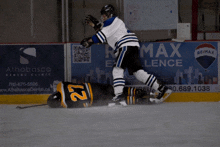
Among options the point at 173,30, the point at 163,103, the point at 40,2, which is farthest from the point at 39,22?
the point at 163,103

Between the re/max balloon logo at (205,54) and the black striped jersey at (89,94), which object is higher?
the re/max balloon logo at (205,54)

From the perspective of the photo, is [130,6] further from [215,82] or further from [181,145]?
[181,145]

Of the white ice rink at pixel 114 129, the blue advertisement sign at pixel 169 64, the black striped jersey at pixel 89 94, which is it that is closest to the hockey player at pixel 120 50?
the black striped jersey at pixel 89 94

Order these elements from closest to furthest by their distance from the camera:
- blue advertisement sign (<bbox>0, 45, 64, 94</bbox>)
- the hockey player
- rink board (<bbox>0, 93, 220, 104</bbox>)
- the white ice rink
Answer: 1. the white ice rink
2. the hockey player
3. rink board (<bbox>0, 93, 220, 104</bbox>)
4. blue advertisement sign (<bbox>0, 45, 64, 94</bbox>)

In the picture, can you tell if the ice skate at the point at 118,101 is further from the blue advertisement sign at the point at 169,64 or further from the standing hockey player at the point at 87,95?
the blue advertisement sign at the point at 169,64

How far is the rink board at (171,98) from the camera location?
3.52 m

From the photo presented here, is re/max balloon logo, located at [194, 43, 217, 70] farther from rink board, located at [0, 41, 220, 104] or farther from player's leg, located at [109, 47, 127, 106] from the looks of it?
player's leg, located at [109, 47, 127, 106]

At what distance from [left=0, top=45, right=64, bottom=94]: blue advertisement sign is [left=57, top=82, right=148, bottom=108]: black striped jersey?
43 centimetres

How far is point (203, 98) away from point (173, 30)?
1129 millimetres

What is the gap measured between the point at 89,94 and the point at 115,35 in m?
0.80

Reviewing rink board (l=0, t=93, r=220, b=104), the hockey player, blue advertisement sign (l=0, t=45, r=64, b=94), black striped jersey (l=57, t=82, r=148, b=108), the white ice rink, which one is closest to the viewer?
the white ice rink

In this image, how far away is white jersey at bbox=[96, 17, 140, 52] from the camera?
3311mm

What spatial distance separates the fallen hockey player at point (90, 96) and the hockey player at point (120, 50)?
0.09 meters

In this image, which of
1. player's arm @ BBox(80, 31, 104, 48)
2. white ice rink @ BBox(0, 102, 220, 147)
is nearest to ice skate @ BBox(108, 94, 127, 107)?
white ice rink @ BBox(0, 102, 220, 147)
